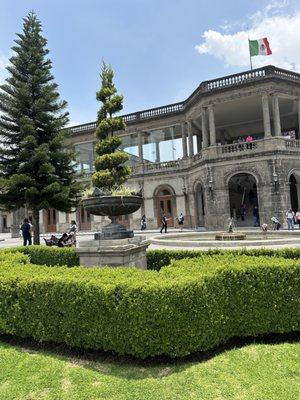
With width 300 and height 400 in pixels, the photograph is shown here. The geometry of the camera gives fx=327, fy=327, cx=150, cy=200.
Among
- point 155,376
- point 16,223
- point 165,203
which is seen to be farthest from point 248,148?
point 16,223

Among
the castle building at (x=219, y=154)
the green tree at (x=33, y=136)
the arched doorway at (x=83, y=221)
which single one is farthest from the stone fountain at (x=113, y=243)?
the arched doorway at (x=83, y=221)

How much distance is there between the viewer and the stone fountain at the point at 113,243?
22.6 ft

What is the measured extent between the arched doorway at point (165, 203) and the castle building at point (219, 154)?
0.32 ft

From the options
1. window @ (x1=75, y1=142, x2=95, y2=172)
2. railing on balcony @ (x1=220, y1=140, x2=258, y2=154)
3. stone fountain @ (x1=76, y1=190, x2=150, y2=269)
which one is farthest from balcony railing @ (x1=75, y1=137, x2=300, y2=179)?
→ stone fountain @ (x1=76, y1=190, x2=150, y2=269)

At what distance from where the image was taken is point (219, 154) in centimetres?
2581

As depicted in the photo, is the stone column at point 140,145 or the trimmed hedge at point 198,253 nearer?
the trimmed hedge at point 198,253

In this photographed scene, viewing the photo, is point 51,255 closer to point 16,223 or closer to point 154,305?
point 154,305

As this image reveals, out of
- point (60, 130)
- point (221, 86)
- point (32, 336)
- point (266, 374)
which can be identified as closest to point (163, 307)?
point (266, 374)

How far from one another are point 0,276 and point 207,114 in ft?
80.1

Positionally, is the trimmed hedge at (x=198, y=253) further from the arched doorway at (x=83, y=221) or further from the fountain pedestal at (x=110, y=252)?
the arched doorway at (x=83, y=221)

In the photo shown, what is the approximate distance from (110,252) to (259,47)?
81.7 ft

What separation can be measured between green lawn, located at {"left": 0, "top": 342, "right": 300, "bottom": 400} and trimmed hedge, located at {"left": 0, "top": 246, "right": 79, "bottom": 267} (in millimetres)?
4108

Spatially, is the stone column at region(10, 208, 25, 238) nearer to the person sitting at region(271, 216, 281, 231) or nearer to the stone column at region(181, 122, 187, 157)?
the stone column at region(181, 122, 187, 157)

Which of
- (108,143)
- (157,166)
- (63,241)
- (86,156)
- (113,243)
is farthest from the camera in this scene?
(86,156)
